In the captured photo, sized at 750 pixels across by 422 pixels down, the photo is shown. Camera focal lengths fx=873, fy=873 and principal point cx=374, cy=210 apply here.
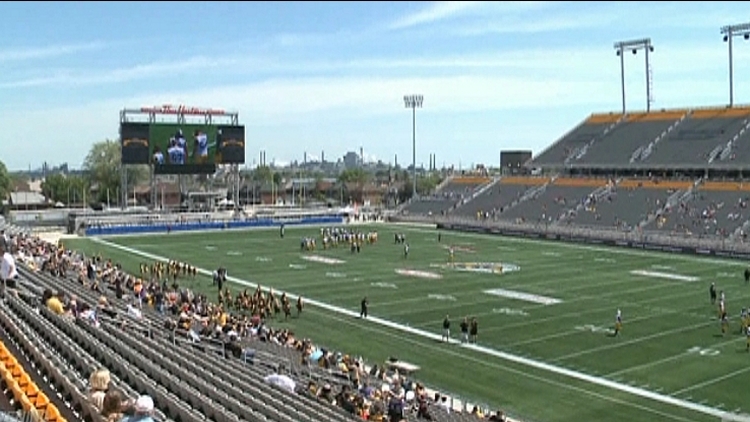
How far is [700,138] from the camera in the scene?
200 ft

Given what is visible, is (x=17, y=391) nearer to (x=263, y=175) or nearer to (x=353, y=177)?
(x=353, y=177)

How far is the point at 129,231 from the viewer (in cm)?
5725

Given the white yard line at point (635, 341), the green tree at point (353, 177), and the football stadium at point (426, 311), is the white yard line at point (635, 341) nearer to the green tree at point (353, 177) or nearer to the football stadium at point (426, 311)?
the football stadium at point (426, 311)

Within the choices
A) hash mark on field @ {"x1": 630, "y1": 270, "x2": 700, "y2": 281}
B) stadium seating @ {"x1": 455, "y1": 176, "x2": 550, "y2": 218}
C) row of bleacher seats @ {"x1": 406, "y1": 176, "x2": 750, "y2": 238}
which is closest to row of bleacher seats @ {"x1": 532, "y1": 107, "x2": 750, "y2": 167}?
row of bleacher seats @ {"x1": 406, "y1": 176, "x2": 750, "y2": 238}

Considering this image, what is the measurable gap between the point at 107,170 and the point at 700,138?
68.4 meters

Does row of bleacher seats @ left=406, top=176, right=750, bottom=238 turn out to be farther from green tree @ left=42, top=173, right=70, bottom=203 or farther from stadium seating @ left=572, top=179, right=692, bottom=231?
green tree @ left=42, top=173, right=70, bottom=203

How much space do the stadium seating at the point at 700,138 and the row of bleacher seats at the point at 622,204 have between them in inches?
105

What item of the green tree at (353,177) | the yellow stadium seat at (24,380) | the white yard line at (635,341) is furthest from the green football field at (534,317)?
the green tree at (353,177)

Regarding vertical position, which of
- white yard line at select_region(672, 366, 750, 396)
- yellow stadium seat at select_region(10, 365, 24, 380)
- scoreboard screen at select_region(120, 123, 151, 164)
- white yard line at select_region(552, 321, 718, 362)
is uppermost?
scoreboard screen at select_region(120, 123, 151, 164)

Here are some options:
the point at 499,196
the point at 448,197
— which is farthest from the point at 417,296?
the point at 448,197

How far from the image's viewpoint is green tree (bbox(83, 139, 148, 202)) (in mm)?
102438

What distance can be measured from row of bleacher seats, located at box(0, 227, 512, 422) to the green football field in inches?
135

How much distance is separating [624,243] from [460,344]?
28074 mm

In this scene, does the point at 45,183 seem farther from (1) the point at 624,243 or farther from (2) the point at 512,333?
(2) the point at 512,333
